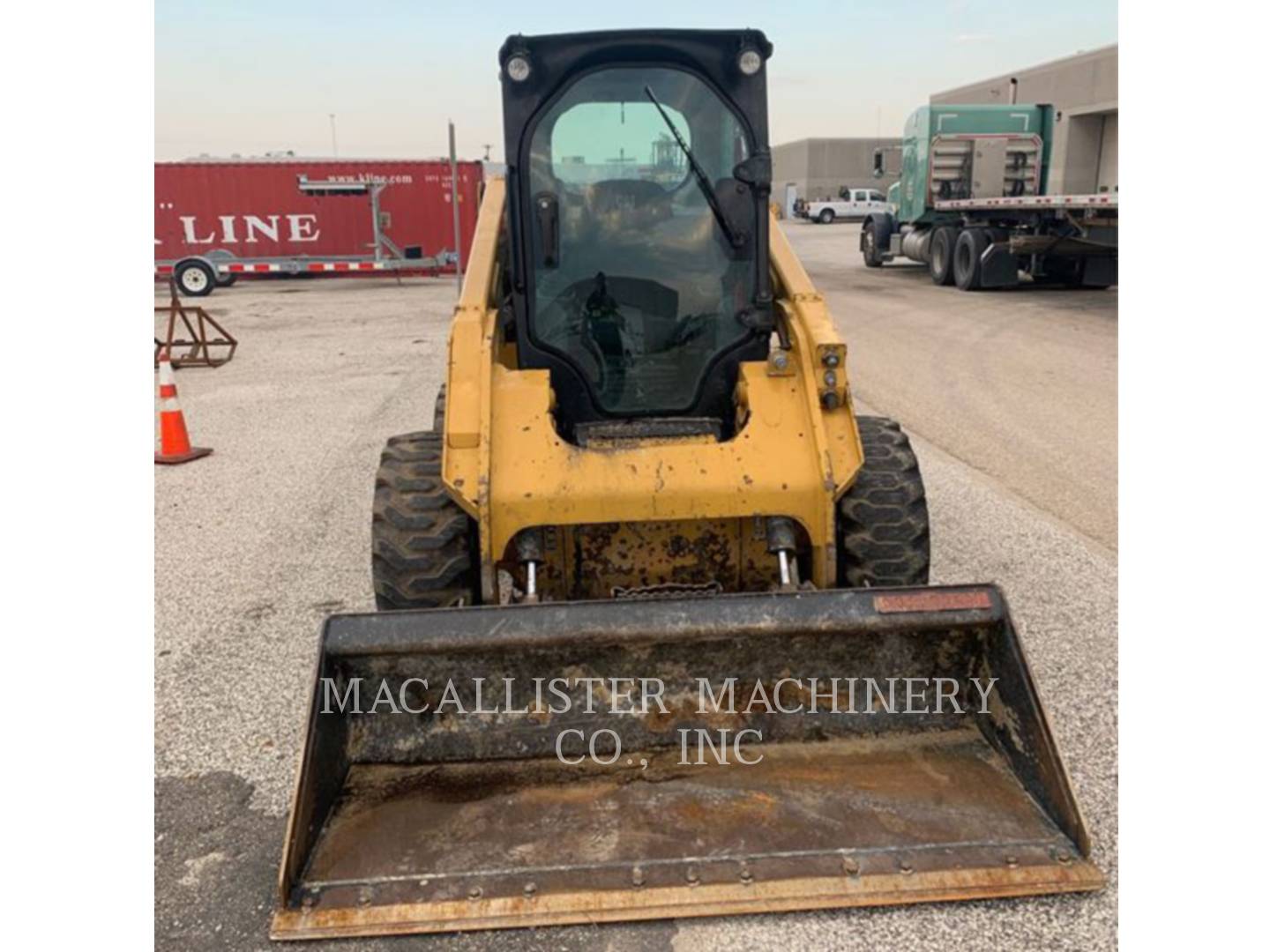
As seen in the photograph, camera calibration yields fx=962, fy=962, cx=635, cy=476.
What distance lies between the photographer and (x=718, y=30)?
3.89 m

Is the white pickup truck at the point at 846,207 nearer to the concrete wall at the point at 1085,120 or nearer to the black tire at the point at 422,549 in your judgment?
the concrete wall at the point at 1085,120

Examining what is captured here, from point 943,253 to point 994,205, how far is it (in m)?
2.29

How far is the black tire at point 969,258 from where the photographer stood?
59.6 feet

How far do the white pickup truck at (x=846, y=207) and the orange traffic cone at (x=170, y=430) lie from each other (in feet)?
143

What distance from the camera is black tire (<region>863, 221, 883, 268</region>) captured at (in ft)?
77.4

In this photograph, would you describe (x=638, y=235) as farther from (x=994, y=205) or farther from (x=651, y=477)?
(x=994, y=205)

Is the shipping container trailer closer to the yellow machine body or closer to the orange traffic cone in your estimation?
the orange traffic cone

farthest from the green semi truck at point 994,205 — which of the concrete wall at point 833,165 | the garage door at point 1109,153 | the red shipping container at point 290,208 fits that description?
the concrete wall at point 833,165

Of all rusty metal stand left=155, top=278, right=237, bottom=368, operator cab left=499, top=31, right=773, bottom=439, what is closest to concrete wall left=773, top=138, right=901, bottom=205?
rusty metal stand left=155, top=278, right=237, bottom=368

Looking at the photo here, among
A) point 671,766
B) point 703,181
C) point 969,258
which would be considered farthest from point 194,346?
point 969,258

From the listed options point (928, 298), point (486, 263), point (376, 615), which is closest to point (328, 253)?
point (928, 298)

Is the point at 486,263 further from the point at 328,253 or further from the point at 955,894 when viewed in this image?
the point at 328,253

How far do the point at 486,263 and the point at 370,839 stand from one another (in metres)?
2.56

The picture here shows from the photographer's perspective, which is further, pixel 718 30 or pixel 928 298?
pixel 928 298
